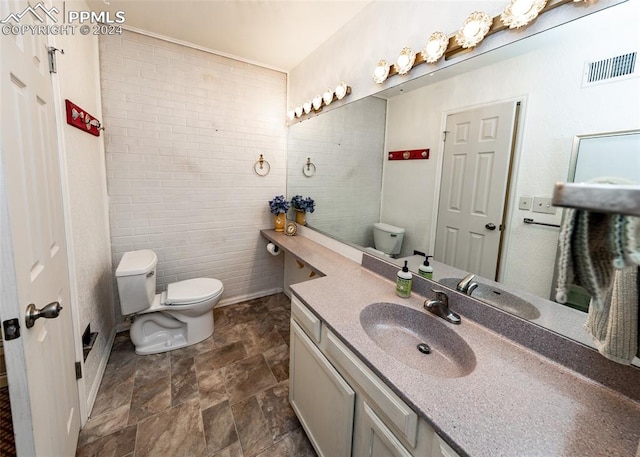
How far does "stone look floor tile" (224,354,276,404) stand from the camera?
175cm

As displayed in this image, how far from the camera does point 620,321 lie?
62cm

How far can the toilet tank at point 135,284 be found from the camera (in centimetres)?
187

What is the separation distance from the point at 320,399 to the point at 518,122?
1.48m

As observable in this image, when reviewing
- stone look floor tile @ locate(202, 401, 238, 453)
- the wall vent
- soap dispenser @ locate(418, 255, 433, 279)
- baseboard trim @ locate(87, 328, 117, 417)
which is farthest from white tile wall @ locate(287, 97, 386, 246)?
baseboard trim @ locate(87, 328, 117, 417)

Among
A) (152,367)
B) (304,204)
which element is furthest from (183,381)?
(304,204)

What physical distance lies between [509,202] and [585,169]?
0.26 meters

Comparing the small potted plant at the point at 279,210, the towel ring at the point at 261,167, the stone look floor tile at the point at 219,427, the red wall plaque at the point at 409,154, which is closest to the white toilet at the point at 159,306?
the stone look floor tile at the point at 219,427

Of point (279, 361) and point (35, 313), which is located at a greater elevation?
point (35, 313)

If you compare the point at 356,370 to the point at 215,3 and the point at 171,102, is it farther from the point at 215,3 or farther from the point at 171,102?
the point at 171,102

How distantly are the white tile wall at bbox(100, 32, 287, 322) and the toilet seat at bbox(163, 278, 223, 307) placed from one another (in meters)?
0.36

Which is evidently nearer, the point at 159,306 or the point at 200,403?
the point at 200,403

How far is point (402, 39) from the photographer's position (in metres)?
1.51

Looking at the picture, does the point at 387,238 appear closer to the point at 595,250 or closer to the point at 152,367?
the point at 595,250

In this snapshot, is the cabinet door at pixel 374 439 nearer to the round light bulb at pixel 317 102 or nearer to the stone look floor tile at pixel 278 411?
the stone look floor tile at pixel 278 411
